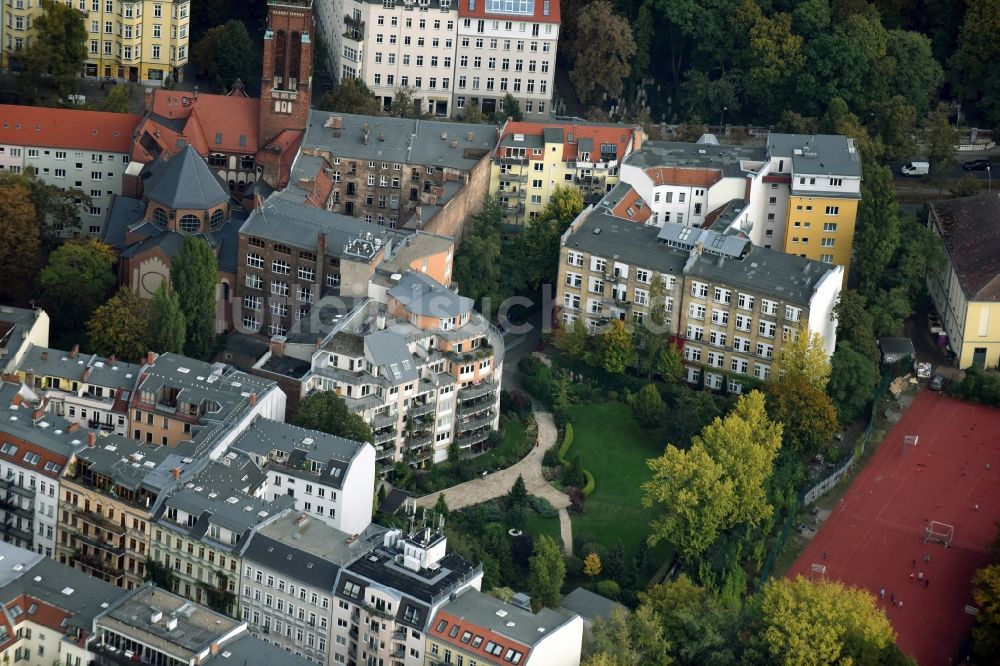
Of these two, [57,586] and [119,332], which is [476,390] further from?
[57,586]

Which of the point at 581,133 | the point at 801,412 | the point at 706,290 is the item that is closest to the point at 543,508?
the point at 801,412

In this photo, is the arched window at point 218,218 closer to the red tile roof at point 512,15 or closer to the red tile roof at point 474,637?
the red tile roof at point 512,15

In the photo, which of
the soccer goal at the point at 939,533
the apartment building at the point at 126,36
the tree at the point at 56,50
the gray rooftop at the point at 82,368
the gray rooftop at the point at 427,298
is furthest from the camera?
the apartment building at the point at 126,36

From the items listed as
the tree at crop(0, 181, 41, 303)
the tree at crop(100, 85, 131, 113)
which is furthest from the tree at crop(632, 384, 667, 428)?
the tree at crop(100, 85, 131, 113)

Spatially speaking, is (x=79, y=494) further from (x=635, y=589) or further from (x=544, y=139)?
(x=544, y=139)

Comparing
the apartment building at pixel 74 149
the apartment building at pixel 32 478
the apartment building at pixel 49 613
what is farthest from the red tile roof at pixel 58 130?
the apartment building at pixel 49 613

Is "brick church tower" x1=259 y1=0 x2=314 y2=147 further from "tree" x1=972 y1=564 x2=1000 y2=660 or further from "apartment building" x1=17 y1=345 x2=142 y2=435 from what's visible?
"tree" x1=972 y1=564 x2=1000 y2=660
